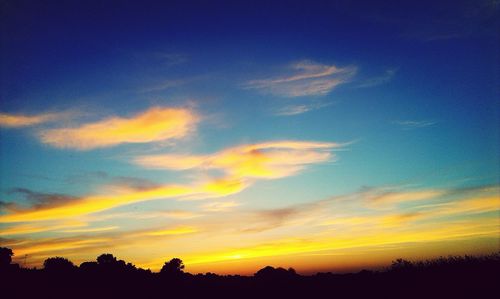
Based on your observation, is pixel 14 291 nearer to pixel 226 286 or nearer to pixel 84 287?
pixel 84 287

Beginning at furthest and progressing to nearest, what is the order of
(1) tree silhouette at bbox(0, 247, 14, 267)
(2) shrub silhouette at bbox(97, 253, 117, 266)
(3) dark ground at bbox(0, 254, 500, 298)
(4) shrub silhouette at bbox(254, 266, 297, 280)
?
1. (1) tree silhouette at bbox(0, 247, 14, 267)
2. (2) shrub silhouette at bbox(97, 253, 117, 266)
3. (4) shrub silhouette at bbox(254, 266, 297, 280)
4. (3) dark ground at bbox(0, 254, 500, 298)

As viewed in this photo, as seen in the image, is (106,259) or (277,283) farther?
(106,259)

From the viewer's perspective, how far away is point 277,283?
66.4ft

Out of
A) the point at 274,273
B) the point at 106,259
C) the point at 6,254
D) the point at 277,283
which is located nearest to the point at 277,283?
the point at 277,283

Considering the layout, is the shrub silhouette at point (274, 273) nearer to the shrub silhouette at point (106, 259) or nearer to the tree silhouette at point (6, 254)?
the shrub silhouette at point (106, 259)

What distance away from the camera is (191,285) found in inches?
851

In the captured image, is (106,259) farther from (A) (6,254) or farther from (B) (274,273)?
(B) (274,273)

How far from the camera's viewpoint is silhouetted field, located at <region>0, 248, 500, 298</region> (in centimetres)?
1459

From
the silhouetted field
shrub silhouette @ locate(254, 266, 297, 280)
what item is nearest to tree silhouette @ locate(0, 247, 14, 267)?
the silhouetted field

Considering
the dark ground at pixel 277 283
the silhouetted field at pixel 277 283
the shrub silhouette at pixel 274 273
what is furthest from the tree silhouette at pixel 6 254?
the shrub silhouette at pixel 274 273

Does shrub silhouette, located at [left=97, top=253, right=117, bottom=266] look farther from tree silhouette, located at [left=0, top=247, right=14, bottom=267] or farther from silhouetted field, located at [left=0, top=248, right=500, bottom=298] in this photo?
tree silhouette, located at [left=0, top=247, right=14, bottom=267]

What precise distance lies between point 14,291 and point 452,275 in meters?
24.3

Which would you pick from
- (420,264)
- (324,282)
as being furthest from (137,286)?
(420,264)

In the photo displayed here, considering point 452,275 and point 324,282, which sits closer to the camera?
point 452,275
